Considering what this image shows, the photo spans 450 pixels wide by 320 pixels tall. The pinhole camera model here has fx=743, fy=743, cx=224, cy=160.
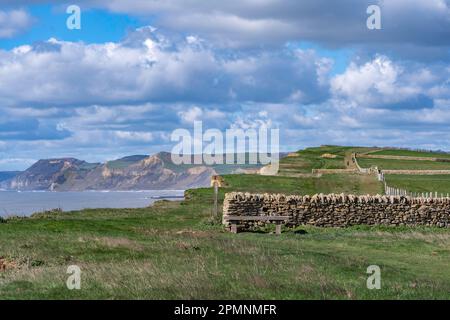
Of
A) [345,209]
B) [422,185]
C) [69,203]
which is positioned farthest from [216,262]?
[69,203]

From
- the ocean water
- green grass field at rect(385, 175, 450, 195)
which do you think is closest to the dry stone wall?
the ocean water

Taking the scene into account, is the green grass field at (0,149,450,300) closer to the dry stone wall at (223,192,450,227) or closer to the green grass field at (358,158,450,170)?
the dry stone wall at (223,192,450,227)

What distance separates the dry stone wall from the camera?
118 feet

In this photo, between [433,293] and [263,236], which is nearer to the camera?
[433,293]

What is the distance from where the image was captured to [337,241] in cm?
2855

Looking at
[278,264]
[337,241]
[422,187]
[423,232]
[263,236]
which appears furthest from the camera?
[422,187]

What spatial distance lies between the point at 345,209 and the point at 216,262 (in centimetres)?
1976

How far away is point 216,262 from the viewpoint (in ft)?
59.5

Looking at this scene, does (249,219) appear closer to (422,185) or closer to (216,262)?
(216,262)
